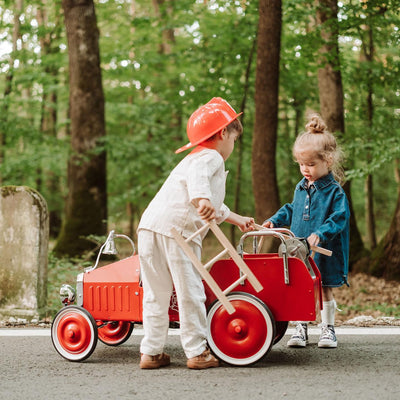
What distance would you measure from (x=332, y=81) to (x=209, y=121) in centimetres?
929

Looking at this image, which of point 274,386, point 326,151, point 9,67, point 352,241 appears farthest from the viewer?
point 9,67

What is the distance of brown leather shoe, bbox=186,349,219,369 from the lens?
3567 millimetres

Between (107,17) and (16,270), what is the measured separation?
46.5 feet

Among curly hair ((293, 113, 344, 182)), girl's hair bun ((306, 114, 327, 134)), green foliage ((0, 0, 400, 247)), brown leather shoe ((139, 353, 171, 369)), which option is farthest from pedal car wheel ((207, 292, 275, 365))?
green foliage ((0, 0, 400, 247))

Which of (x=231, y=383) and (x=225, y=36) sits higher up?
(x=225, y=36)

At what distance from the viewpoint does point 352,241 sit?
11.1m

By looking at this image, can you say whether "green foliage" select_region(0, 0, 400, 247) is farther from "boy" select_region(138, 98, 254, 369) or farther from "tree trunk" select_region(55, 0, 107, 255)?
"boy" select_region(138, 98, 254, 369)

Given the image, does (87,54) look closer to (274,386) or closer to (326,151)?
(326,151)

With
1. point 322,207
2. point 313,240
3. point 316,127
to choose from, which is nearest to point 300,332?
point 313,240

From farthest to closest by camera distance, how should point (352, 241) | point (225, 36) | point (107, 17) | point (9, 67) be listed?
1. point (107, 17)
2. point (9, 67)
3. point (225, 36)
4. point (352, 241)

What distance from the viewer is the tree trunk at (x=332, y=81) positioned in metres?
10.9

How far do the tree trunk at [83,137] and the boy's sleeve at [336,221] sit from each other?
27.1 ft

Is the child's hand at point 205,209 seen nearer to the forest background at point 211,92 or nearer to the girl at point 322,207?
the girl at point 322,207

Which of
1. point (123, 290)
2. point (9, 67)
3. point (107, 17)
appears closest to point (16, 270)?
point (123, 290)
